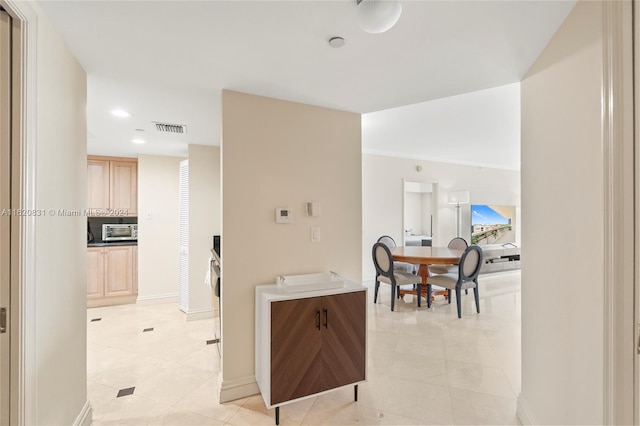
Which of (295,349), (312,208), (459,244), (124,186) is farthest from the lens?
(459,244)

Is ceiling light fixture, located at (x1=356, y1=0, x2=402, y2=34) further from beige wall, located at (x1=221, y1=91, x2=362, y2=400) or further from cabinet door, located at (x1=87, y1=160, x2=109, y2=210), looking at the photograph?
cabinet door, located at (x1=87, y1=160, x2=109, y2=210)

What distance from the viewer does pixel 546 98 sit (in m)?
1.63

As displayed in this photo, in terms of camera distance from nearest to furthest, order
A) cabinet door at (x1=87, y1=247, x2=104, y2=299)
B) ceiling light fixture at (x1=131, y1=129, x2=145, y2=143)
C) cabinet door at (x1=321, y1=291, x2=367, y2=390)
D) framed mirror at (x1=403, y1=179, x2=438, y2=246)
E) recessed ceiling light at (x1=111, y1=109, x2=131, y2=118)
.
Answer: cabinet door at (x1=321, y1=291, x2=367, y2=390) → recessed ceiling light at (x1=111, y1=109, x2=131, y2=118) → ceiling light fixture at (x1=131, y1=129, x2=145, y2=143) → cabinet door at (x1=87, y1=247, x2=104, y2=299) → framed mirror at (x1=403, y1=179, x2=438, y2=246)

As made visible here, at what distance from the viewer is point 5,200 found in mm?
1225

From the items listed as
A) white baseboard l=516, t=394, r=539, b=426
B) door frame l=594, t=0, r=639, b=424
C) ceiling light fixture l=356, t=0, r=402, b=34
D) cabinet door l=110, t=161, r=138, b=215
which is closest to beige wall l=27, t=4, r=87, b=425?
ceiling light fixture l=356, t=0, r=402, b=34

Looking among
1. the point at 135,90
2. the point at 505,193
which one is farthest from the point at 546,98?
the point at 505,193

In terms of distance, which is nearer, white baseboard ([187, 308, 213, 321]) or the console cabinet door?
the console cabinet door

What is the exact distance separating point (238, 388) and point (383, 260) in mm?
2585

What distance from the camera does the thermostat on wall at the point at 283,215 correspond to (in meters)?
2.42

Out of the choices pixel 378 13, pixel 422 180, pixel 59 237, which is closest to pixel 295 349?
pixel 59 237

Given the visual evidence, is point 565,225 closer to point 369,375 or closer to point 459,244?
point 369,375

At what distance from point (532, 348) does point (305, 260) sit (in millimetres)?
1678

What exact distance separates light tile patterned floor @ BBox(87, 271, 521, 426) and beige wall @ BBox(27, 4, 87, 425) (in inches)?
23.3

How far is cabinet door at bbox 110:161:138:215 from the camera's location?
15.4 ft
